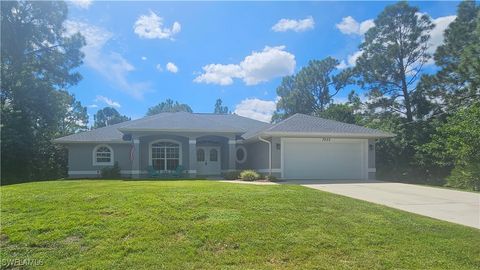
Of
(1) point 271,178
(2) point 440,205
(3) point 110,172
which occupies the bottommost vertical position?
(2) point 440,205

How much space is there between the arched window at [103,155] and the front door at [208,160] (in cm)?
553

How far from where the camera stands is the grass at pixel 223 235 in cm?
593

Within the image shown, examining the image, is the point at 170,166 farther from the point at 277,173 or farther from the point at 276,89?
the point at 276,89

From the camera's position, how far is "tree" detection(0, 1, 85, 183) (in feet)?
85.0

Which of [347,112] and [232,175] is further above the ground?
[347,112]

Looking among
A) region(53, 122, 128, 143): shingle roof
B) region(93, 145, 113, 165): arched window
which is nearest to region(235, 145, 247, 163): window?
region(53, 122, 128, 143): shingle roof

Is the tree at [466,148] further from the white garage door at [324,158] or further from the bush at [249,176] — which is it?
the bush at [249,176]

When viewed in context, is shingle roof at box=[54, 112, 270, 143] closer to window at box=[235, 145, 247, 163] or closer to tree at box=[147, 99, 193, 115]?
window at box=[235, 145, 247, 163]

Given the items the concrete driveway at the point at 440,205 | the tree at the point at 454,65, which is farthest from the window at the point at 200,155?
the tree at the point at 454,65

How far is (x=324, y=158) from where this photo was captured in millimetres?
20359

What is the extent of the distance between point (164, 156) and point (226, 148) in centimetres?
383

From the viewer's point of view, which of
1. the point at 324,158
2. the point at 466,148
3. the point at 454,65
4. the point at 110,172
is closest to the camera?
the point at 466,148

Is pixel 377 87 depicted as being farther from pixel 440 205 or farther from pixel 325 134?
pixel 440 205

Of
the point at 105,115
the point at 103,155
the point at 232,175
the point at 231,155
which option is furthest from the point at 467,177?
the point at 105,115
